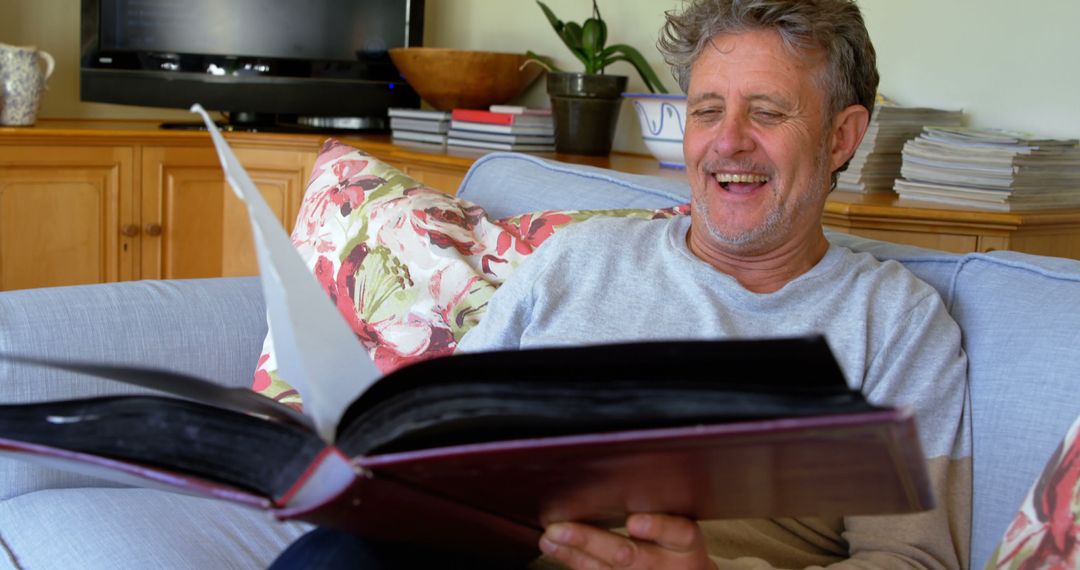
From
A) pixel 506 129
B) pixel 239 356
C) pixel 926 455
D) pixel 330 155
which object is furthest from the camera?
pixel 506 129

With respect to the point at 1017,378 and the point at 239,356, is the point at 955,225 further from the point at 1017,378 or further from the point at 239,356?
the point at 239,356

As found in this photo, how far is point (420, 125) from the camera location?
2979mm

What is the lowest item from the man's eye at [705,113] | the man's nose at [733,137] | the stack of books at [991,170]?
the stack of books at [991,170]

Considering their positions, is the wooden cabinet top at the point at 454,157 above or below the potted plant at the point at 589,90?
below

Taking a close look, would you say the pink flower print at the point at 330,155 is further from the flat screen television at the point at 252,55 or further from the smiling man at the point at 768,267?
the flat screen television at the point at 252,55

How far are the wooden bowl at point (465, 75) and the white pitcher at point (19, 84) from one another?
2.94ft

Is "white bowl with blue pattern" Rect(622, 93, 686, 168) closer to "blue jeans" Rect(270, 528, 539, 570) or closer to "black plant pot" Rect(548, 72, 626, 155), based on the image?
"black plant pot" Rect(548, 72, 626, 155)

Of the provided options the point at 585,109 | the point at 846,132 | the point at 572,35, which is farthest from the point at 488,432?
the point at 572,35

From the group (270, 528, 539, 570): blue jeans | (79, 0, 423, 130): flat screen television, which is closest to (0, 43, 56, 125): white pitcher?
(79, 0, 423, 130): flat screen television

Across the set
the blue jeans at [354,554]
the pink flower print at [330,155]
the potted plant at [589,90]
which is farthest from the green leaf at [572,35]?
the blue jeans at [354,554]

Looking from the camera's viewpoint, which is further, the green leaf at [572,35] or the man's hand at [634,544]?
the green leaf at [572,35]

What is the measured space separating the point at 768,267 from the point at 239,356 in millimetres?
773

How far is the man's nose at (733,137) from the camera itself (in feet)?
4.28

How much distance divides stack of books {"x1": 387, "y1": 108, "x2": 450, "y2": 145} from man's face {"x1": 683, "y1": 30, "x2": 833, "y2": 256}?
1645 millimetres
